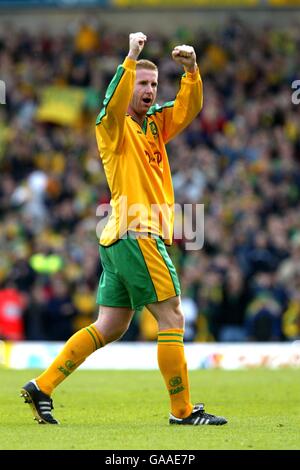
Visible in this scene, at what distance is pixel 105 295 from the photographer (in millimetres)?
8961

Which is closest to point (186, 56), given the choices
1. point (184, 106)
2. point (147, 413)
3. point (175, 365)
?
point (184, 106)

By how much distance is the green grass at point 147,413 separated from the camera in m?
7.67

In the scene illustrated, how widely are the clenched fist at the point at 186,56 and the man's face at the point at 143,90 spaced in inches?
8.6

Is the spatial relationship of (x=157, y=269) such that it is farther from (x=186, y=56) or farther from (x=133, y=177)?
(x=186, y=56)

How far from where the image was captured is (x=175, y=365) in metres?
8.77

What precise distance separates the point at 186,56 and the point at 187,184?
14.1 metres

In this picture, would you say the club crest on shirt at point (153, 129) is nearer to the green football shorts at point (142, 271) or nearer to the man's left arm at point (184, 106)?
the man's left arm at point (184, 106)

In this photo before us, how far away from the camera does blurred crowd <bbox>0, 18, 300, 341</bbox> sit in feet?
67.8

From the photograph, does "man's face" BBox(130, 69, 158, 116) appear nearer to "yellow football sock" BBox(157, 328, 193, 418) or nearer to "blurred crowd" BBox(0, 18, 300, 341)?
"yellow football sock" BBox(157, 328, 193, 418)

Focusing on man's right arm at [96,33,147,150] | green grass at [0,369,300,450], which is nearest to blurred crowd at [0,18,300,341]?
green grass at [0,369,300,450]

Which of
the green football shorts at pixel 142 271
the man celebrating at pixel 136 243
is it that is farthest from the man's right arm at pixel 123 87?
the green football shorts at pixel 142 271

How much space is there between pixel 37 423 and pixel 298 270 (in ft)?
40.8
